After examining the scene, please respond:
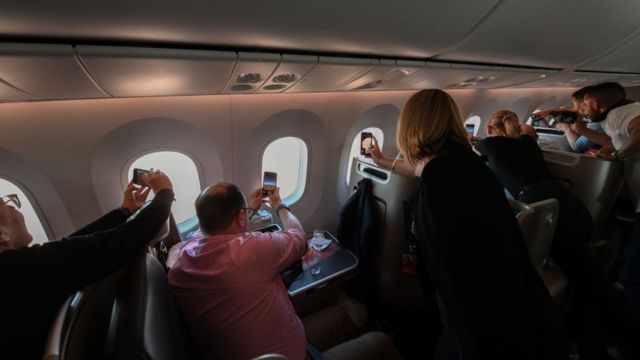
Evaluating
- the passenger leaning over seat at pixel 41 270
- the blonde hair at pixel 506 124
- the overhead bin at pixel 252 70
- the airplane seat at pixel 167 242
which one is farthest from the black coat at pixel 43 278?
the blonde hair at pixel 506 124

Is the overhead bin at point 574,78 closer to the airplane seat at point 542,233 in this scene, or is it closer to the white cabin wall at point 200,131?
the white cabin wall at point 200,131

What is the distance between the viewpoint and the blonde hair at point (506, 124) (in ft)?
7.89

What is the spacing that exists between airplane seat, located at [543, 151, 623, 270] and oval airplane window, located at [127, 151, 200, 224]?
11.8 ft

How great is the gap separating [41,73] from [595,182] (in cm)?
397

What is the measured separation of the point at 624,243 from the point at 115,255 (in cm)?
470

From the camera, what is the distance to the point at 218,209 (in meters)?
1.26

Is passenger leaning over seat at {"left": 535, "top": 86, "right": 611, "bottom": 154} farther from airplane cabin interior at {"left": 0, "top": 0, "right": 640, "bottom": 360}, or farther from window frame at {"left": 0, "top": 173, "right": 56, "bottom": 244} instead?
window frame at {"left": 0, "top": 173, "right": 56, "bottom": 244}

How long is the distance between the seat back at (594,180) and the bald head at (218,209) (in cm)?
313

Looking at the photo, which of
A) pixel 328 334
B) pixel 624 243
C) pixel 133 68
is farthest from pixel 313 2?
pixel 624 243

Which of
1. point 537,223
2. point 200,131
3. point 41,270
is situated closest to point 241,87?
point 200,131

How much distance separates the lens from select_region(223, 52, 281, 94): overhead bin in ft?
4.05

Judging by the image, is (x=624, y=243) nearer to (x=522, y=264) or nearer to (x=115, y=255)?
(x=522, y=264)

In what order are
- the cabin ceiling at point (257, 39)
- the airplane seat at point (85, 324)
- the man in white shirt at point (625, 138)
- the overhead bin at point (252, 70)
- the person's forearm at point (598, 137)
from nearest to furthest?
the airplane seat at point (85, 324) < the cabin ceiling at point (257, 39) < the overhead bin at point (252, 70) < the man in white shirt at point (625, 138) < the person's forearm at point (598, 137)

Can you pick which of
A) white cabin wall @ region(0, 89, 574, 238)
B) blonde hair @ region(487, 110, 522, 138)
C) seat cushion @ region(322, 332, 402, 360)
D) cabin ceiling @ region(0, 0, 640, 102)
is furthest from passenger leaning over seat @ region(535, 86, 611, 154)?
seat cushion @ region(322, 332, 402, 360)
